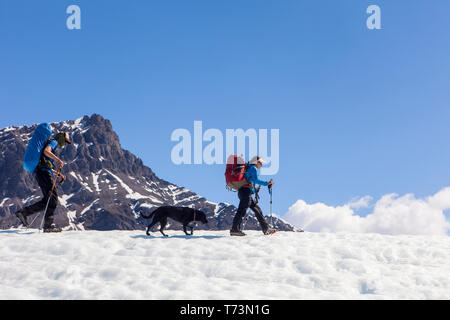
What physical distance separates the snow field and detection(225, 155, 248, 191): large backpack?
77.6 inches

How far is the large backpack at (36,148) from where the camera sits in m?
12.6

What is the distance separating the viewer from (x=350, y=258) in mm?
10047

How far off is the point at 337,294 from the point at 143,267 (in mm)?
4036

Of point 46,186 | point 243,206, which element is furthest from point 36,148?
point 243,206

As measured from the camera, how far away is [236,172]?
13234mm

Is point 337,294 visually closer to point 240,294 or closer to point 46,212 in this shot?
point 240,294

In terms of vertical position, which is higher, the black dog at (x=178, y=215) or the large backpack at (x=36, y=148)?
the large backpack at (x=36, y=148)

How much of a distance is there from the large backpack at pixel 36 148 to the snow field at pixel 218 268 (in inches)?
81.4

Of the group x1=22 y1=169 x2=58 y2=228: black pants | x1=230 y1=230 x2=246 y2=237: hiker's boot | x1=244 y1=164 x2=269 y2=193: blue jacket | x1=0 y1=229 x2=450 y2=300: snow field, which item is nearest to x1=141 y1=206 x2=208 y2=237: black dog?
x1=0 y1=229 x2=450 y2=300: snow field

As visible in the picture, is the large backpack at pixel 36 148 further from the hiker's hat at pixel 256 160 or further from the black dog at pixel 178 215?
Result: the hiker's hat at pixel 256 160

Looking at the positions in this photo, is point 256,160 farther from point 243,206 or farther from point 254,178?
point 243,206

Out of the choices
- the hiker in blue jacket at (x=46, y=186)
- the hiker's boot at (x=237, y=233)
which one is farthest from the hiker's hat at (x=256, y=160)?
the hiker in blue jacket at (x=46, y=186)

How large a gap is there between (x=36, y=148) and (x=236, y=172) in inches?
244
